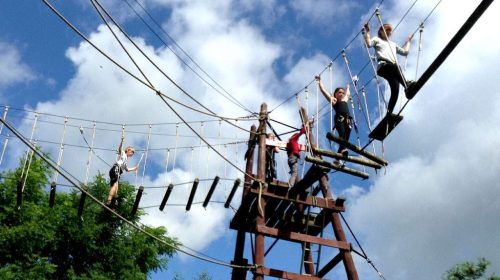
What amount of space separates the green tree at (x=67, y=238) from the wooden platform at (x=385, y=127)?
10.1 meters

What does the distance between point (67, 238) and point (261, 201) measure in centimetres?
1010

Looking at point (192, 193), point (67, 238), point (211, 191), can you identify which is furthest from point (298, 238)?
point (67, 238)

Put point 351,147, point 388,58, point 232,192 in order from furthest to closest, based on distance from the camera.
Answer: point 232,192
point 351,147
point 388,58

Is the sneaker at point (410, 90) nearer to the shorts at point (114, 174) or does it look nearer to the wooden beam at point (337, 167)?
the wooden beam at point (337, 167)

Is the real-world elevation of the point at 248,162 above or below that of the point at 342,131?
above

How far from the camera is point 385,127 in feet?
24.3

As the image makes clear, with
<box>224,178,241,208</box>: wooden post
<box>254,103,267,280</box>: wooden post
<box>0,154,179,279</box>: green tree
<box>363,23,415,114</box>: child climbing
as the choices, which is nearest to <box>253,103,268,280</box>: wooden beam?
<box>254,103,267,280</box>: wooden post

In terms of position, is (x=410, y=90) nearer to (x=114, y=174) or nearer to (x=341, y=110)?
(x=341, y=110)

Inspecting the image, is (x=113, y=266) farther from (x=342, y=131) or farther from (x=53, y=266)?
(x=342, y=131)

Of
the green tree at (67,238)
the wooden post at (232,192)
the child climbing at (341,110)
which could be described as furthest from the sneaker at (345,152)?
the green tree at (67,238)

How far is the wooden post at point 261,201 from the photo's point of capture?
30.6 feet

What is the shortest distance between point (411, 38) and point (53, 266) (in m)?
13.0

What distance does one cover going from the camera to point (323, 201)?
34.0ft

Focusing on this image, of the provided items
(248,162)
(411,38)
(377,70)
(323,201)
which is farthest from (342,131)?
(248,162)
